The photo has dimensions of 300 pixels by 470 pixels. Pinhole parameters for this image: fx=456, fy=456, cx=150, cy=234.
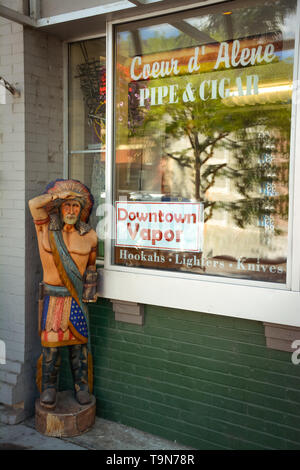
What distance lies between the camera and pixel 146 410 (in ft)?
13.4

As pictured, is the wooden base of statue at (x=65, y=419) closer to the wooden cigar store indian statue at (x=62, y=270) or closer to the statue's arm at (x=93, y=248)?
the wooden cigar store indian statue at (x=62, y=270)

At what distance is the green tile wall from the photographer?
347 cm

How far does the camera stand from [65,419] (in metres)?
3.88

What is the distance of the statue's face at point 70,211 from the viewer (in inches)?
154

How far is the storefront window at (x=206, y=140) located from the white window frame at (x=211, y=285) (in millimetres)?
69

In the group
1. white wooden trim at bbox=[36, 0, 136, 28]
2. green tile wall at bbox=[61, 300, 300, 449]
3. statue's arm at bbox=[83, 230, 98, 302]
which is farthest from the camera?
statue's arm at bbox=[83, 230, 98, 302]

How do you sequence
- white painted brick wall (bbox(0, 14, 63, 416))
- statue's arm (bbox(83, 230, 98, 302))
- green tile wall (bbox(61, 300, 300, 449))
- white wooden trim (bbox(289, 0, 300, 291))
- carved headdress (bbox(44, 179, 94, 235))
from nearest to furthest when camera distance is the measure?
white wooden trim (bbox(289, 0, 300, 291)) < green tile wall (bbox(61, 300, 300, 449)) < carved headdress (bbox(44, 179, 94, 235)) < statue's arm (bbox(83, 230, 98, 302)) < white painted brick wall (bbox(0, 14, 63, 416))

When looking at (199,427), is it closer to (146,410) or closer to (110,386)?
(146,410)

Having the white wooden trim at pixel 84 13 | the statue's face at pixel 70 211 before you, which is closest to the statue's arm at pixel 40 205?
the statue's face at pixel 70 211

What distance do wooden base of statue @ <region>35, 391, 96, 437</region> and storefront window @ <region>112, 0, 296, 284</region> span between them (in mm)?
1347

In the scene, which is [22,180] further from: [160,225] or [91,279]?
[160,225]

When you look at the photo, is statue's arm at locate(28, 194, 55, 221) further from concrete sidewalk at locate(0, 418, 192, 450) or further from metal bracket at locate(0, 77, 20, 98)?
concrete sidewalk at locate(0, 418, 192, 450)

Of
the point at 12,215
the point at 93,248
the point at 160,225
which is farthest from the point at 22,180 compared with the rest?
the point at 160,225

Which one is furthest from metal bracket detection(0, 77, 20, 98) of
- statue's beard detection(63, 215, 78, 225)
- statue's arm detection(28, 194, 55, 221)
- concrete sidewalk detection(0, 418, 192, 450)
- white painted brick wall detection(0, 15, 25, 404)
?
concrete sidewalk detection(0, 418, 192, 450)
